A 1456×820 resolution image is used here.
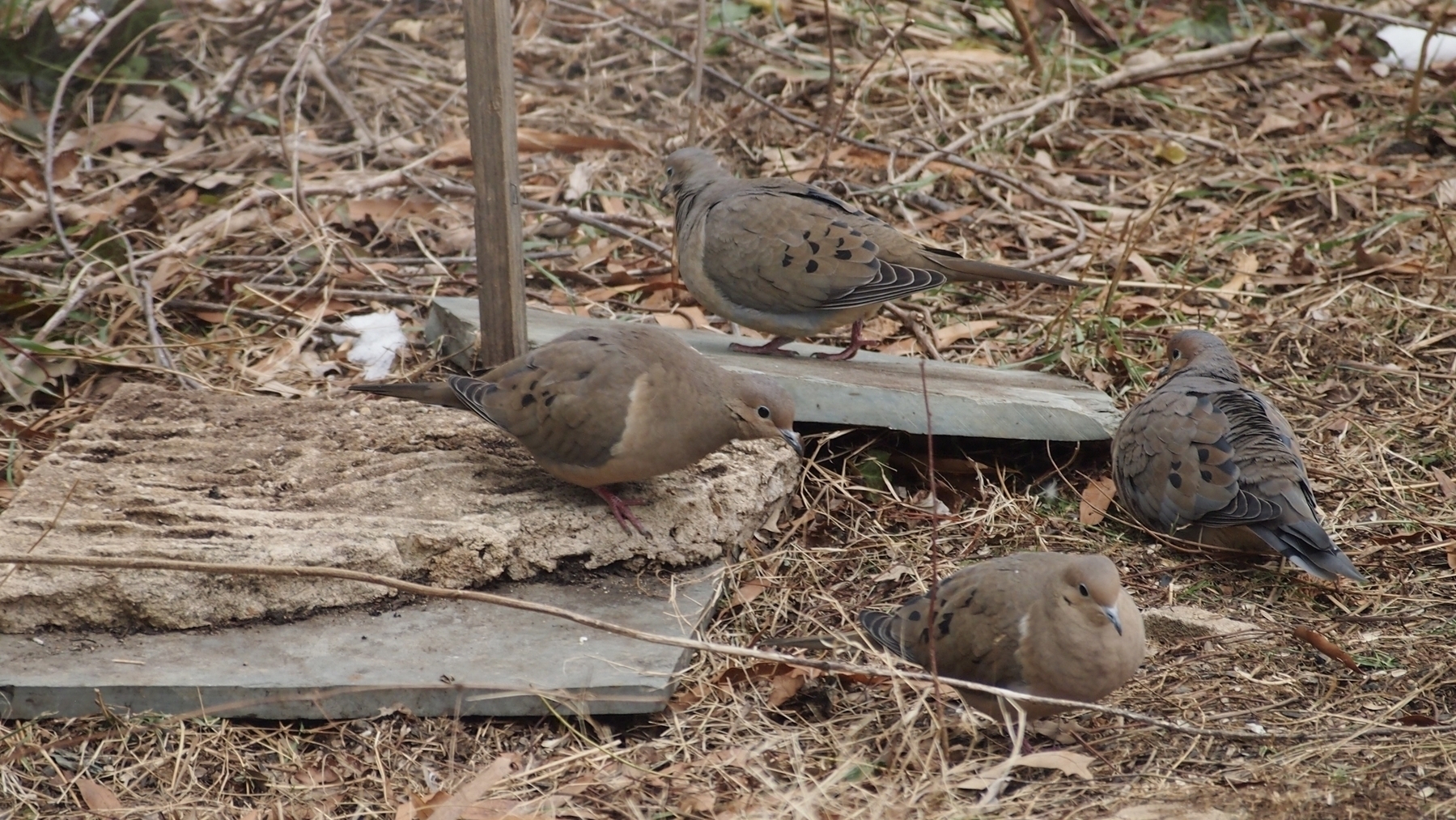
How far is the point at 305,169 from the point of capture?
6.64 metres

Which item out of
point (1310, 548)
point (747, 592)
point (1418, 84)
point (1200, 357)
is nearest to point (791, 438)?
point (747, 592)

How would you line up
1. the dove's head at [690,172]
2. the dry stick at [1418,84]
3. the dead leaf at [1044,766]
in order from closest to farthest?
1. the dead leaf at [1044,766]
2. the dove's head at [690,172]
3. the dry stick at [1418,84]

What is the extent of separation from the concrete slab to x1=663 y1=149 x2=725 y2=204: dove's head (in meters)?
1.35

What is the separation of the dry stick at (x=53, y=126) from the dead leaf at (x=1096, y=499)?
13.1 feet

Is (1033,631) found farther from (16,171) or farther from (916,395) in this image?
(16,171)

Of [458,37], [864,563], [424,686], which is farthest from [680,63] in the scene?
[424,686]

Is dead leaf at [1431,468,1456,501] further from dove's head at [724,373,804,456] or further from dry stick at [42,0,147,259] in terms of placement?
dry stick at [42,0,147,259]

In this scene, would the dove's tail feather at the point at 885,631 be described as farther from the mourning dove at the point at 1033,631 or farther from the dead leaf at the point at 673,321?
the dead leaf at the point at 673,321

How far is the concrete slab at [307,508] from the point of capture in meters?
3.43

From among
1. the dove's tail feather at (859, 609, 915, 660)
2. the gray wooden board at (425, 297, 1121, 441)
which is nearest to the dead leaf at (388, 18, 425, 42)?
the gray wooden board at (425, 297, 1121, 441)

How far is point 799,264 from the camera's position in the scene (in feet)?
15.8

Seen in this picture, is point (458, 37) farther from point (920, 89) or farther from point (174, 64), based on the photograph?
point (920, 89)

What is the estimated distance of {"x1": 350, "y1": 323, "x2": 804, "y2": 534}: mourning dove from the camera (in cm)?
375

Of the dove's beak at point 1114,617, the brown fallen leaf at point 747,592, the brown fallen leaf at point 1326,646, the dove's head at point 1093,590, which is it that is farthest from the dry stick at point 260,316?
the brown fallen leaf at point 1326,646
